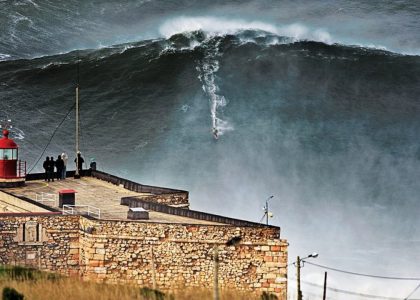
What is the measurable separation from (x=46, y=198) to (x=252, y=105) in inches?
1309

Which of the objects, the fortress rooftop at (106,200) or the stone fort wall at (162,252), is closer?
the stone fort wall at (162,252)

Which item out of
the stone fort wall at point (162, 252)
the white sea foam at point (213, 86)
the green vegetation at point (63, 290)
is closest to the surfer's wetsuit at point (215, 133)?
the white sea foam at point (213, 86)

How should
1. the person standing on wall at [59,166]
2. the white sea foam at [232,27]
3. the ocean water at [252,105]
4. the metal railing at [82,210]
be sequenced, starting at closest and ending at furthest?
the metal railing at [82,210]
the person standing on wall at [59,166]
the ocean water at [252,105]
the white sea foam at [232,27]

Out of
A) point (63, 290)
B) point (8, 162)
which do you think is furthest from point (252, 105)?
point (63, 290)

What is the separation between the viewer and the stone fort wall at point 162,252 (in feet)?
140

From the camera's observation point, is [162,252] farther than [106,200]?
No

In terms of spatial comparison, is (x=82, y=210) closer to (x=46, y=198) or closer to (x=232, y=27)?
(x=46, y=198)

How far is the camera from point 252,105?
81.2m

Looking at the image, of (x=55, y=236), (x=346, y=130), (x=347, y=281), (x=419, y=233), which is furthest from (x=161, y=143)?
(x=55, y=236)

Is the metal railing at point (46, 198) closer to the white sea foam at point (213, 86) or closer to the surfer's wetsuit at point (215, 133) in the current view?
the surfer's wetsuit at point (215, 133)

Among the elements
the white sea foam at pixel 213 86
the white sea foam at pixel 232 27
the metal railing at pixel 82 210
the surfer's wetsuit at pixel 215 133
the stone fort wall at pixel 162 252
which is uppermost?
the white sea foam at pixel 232 27

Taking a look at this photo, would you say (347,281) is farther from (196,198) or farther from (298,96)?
(298,96)

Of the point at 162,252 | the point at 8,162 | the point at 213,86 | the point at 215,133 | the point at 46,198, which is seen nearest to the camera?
the point at 162,252

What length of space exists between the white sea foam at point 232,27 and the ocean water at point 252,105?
0.14 metres
